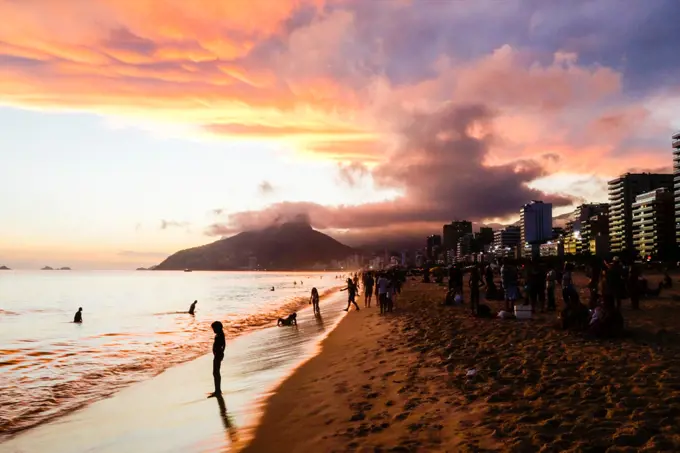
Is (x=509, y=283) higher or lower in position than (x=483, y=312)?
higher

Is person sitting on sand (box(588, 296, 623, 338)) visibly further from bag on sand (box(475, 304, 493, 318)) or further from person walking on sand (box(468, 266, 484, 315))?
person walking on sand (box(468, 266, 484, 315))

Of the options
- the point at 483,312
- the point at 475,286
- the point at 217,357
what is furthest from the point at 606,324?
the point at 217,357

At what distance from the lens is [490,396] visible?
29.1 feet

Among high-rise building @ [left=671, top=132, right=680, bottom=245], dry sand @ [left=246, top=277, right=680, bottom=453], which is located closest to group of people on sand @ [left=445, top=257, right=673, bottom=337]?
dry sand @ [left=246, top=277, right=680, bottom=453]

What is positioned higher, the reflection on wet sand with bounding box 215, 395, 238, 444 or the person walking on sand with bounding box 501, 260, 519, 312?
the person walking on sand with bounding box 501, 260, 519, 312

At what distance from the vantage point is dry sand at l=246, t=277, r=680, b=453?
6953 mm

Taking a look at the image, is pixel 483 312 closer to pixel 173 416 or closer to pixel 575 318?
pixel 575 318

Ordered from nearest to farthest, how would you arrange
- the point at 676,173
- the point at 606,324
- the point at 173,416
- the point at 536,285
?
the point at 173,416
the point at 606,324
the point at 536,285
the point at 676,173

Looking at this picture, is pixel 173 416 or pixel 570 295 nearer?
pixel 173 416

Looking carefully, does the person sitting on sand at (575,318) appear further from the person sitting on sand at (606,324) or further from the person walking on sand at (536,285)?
the person walking on sand at (536,285)

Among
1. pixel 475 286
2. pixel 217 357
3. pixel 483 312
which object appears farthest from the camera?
pixel 475 286

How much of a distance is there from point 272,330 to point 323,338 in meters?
7.26

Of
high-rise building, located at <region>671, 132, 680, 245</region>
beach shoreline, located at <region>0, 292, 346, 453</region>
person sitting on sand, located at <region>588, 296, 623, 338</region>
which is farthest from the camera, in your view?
high-rise building, located at <region>671, 132, 680, 245</region>

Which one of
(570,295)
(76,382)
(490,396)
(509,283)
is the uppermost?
(509,283)
